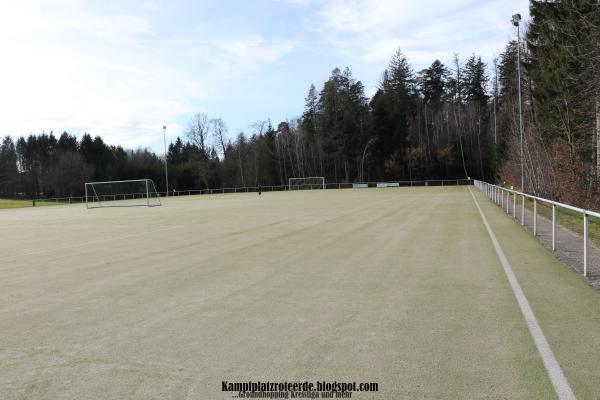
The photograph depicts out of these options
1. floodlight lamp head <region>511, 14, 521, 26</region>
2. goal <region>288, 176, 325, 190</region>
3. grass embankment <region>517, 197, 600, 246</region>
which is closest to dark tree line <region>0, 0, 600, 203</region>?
goal <region>288, 176, 325, 190</region>

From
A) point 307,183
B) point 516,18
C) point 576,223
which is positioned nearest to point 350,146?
point 307,183

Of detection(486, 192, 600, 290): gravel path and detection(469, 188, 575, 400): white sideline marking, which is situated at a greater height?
detection(469, 188, 575, 400): white sideline marking

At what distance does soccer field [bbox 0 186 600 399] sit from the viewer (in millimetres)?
4113

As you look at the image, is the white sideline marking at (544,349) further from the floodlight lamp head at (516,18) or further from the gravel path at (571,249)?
the floodlight lamp head at (516,18)

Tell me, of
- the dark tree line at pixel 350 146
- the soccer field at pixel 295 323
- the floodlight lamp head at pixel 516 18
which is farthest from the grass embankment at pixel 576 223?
the dark tree line at pixel 350 146

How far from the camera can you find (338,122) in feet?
302

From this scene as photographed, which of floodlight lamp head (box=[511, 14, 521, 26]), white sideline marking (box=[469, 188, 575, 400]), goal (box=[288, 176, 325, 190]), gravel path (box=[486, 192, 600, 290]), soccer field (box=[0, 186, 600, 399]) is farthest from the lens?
goal (box=[288, 176, 325, 190])

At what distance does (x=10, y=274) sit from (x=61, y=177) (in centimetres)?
9661

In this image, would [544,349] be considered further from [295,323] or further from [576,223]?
[576,223]

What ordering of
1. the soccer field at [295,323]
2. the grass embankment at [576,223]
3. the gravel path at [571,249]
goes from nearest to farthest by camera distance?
the soccer field at [295,323]
the gravel path at [571,249]
the grass embankment at [576,223]

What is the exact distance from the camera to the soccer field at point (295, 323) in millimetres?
4113

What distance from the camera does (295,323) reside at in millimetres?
5730

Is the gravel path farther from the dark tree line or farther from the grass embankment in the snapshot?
the dark tree line

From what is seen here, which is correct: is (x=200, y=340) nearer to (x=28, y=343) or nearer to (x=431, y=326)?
(x=28, y=343)
